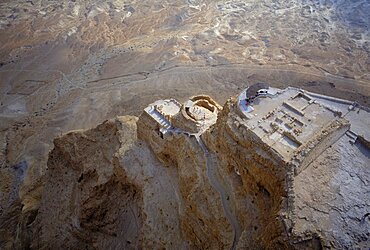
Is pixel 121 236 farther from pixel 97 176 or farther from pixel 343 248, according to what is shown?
pixel 343 248

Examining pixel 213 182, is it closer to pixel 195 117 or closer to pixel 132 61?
pixel 195 117

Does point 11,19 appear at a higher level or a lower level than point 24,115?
higher

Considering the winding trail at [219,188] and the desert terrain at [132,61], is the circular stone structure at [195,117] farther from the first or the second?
the desert terrain at [132,61]

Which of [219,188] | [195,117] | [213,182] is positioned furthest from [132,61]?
[219,188]

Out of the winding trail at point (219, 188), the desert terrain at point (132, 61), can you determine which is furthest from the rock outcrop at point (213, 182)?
the desert terrain at point (132, 61)

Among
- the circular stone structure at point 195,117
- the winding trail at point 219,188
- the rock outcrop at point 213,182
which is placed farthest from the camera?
the circular stone structure at point 195,117

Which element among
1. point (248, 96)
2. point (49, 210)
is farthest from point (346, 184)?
point (49, 210)

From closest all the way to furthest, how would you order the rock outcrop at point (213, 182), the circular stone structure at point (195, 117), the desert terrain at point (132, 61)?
the rock outcrop at point (213, 182) → the circular stone structure at point (195, 117) → the desert terrain at point (132, 61)
